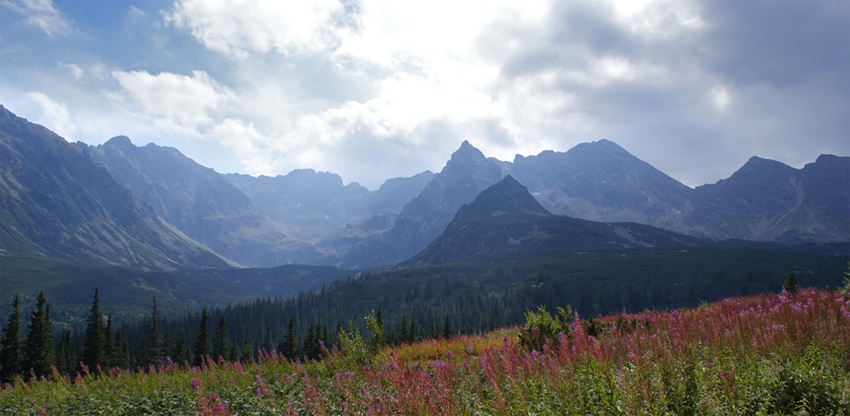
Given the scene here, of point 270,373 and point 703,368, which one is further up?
point 703,368

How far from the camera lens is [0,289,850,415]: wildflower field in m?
5.93

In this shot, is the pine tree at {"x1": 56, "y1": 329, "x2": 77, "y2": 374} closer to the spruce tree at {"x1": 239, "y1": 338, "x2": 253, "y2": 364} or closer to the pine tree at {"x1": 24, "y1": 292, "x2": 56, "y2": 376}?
the pine tree at {"x1": 24, "y1": 292, "x2": 56, "y2": 376}

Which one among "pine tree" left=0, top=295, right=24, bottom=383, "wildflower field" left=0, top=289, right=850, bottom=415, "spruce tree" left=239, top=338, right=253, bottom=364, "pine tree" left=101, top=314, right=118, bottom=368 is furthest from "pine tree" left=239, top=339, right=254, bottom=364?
"pine tree" left=0, top=295, right=24, bottom=383

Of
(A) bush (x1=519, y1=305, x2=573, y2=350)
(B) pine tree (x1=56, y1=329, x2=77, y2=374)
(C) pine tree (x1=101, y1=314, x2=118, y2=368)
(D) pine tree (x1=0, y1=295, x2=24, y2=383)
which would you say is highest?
(A) bush (x1=519, y1=305, x2=573, y2=350)

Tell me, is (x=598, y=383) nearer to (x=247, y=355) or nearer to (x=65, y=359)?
(x=247, y=355)

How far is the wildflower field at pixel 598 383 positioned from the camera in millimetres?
5926

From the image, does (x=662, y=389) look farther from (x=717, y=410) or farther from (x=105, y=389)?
(x=105, y=389)

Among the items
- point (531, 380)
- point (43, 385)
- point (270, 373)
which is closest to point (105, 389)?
point (43, 385)

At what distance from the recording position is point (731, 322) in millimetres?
10070

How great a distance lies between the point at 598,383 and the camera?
6984mm

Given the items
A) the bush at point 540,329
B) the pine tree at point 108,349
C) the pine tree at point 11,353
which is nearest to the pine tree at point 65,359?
the pine tree at point 108,349

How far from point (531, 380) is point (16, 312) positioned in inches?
2778

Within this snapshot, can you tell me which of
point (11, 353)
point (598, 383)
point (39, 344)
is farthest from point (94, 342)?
point (598, 383)

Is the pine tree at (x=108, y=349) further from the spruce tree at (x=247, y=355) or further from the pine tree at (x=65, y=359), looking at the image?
the spruce tree at (x=247, y=355)
